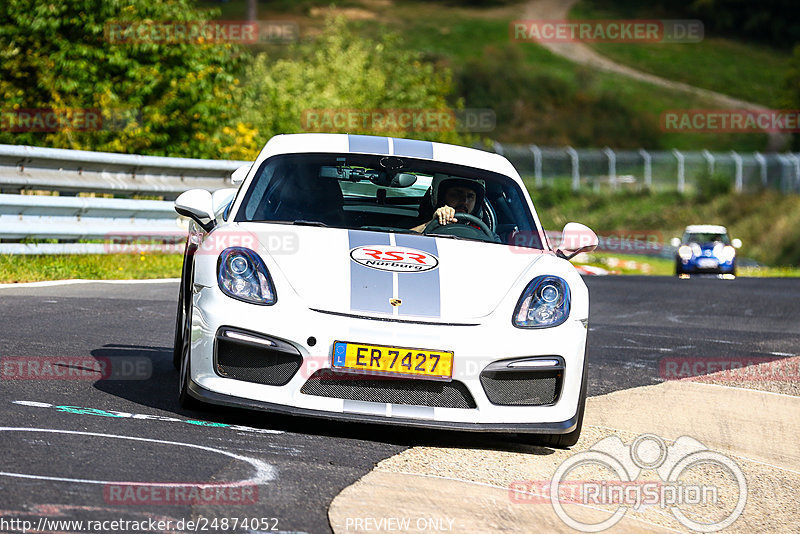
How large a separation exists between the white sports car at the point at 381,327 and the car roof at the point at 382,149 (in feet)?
1.85

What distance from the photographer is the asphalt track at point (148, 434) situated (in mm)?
4129

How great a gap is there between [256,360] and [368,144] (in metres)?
1.88

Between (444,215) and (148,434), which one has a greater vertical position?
(444,215)

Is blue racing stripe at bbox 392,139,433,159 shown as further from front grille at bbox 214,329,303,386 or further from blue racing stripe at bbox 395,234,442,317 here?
front grille at bbox 214,329,303,386

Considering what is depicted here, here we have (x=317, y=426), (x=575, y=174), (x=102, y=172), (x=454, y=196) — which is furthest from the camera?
(x=575, y=174)

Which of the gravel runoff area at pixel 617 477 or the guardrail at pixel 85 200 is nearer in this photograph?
the gravel runoff area at pixel 617 477

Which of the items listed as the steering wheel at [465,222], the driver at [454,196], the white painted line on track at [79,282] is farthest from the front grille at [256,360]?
the white painted line on track at [79,282]

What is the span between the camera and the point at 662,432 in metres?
6.44

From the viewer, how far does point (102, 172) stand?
42.0ft

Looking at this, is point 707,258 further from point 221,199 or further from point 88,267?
point 221,199

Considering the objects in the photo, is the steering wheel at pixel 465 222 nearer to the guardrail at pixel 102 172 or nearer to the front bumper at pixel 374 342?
the front bumper at pixel 374 342

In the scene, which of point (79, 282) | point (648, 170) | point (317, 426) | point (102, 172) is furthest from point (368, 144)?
point (648, 170)

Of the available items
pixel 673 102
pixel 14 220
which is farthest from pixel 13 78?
pixel 673 102

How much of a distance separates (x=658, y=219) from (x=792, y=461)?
145 ft
